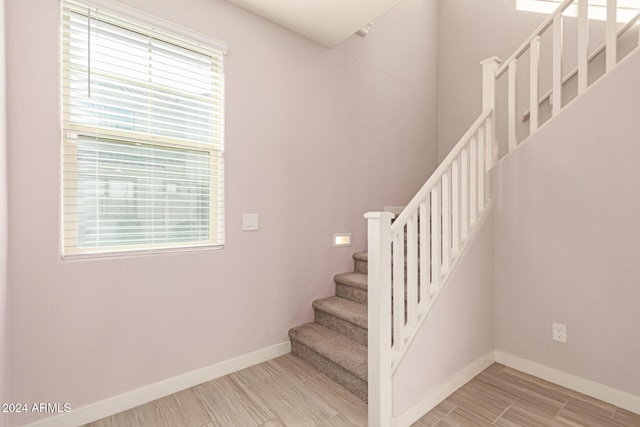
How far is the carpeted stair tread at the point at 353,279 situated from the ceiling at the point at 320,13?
6.82 ft

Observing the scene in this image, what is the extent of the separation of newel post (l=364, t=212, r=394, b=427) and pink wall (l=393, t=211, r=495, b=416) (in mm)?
91

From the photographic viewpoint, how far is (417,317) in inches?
71.5

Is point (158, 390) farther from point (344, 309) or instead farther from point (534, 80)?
point (534, 80)

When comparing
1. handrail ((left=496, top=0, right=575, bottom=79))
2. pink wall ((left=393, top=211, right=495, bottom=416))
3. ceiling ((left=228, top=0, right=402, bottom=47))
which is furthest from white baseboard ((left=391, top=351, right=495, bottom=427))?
ceiling ((left=228, top=0, right=402, bottom=47))

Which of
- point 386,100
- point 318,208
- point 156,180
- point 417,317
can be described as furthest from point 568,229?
point 156,180

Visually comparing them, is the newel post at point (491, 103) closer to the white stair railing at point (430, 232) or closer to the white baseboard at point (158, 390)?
the white stair railing at point (430, 232)

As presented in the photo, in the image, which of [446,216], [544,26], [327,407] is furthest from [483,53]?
[327,407]

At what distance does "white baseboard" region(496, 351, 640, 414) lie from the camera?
1.86 meters

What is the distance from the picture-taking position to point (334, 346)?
2246 millimetres

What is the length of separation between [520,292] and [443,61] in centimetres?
314

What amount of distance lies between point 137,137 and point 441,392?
2472mm

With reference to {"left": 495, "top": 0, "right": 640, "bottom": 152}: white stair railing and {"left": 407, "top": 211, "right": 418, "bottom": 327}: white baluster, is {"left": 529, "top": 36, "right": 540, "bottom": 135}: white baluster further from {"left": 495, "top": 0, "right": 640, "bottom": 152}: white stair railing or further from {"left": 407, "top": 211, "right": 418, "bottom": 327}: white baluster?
A: {"left": 407, "top": 211, "right": 418, "bottom": 327}: white baluster

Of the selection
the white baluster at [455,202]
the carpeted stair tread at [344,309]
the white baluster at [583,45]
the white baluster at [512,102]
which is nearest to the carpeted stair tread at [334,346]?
the carpeted stair tread at [344,309]

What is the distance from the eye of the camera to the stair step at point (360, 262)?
9.65ft
